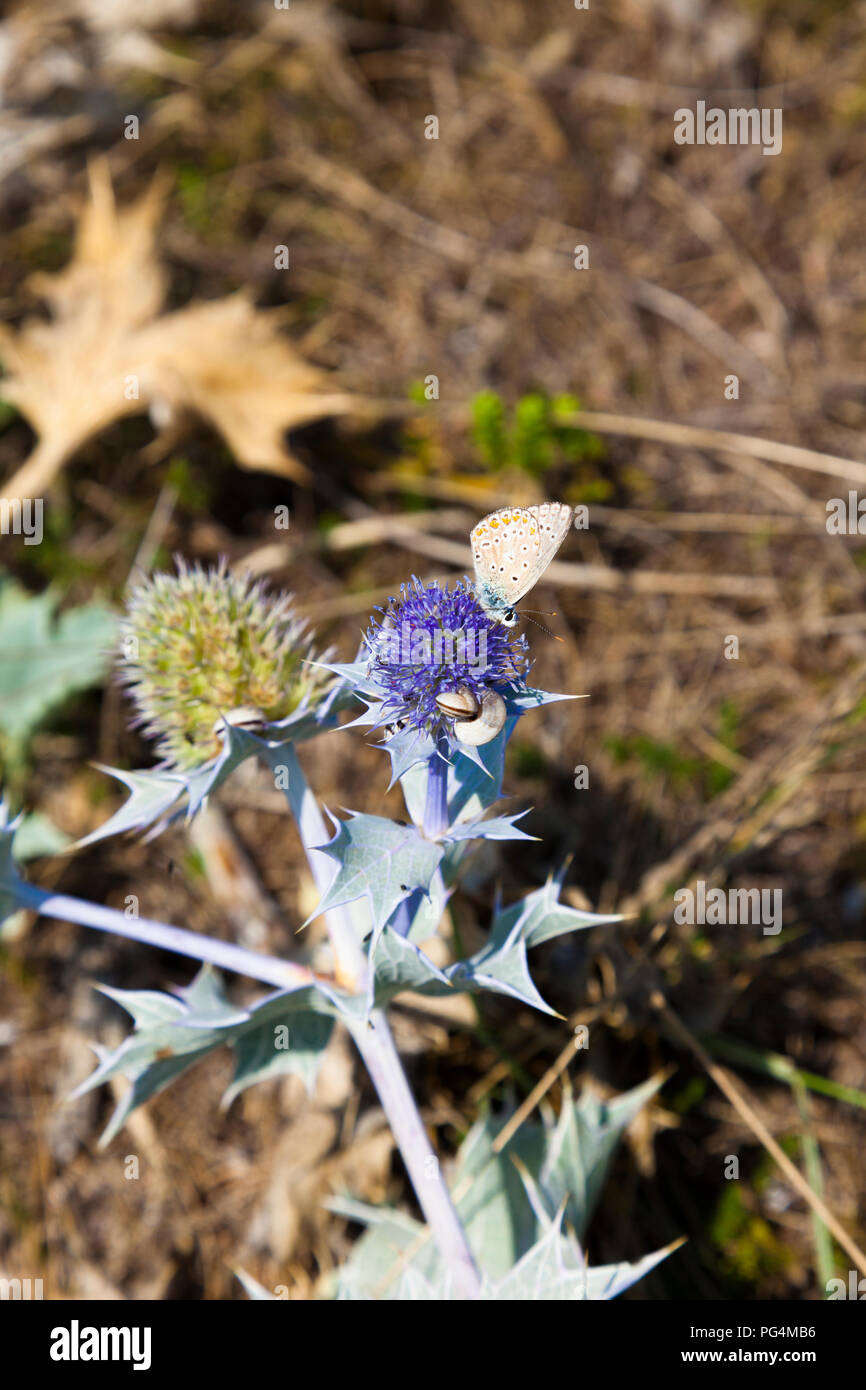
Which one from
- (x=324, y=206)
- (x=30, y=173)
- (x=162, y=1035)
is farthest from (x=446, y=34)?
(x=162, y=1035)

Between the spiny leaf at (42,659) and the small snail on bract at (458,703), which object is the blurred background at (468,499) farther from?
the small snail on bract at (458,703)

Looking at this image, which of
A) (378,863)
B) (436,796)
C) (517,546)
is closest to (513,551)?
(517,546)

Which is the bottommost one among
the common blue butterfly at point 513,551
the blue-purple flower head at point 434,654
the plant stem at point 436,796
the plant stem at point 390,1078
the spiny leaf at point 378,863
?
the plant stem at point 390,1078

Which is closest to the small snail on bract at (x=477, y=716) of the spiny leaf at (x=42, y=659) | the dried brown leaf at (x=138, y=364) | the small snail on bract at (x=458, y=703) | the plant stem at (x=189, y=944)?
the small snail on bract at (x=458, y=703)

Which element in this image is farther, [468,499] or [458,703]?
[468,499]

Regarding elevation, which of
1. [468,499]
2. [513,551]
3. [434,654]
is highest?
[468,499]

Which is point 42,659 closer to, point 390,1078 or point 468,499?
point 468,499
